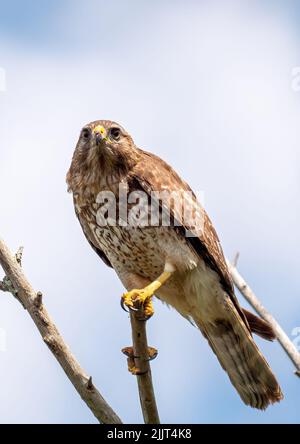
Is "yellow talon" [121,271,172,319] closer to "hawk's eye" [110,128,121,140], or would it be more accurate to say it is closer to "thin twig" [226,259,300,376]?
"thin twig" [226,259,300,376]

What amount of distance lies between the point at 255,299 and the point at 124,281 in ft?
3.40

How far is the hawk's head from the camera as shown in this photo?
257 inches

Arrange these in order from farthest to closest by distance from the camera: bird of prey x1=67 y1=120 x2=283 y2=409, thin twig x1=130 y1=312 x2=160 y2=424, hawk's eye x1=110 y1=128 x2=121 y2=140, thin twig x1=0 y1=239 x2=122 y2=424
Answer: hawk's eye x1=110 y1=128 x2=121 y2=140
bird of prey x1=67 y1=120 x2=283 y2=409
thin twig x1=130 y1=312 x2=160 y2=424
thin twig x1=0 y1=239 x2=122 y2=424

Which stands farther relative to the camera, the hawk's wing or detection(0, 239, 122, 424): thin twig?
the hawk's wing

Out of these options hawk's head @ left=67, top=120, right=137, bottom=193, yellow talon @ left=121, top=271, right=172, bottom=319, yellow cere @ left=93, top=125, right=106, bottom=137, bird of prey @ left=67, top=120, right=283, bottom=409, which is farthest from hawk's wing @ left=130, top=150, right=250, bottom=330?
yellow talon @ left=121, top=271, right=172, bottom=319

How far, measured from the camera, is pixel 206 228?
656 cm

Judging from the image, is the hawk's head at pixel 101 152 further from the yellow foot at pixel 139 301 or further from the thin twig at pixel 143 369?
the thin twig at pixel 143 369

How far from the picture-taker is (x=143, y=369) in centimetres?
539

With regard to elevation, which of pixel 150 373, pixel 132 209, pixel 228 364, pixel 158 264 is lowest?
pixel 228 364

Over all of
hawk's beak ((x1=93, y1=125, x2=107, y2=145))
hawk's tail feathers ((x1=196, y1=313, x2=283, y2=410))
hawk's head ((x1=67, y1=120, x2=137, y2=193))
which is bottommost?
hawk's tail feathers ((x1=196, y1=313, x2=283, y2=410))

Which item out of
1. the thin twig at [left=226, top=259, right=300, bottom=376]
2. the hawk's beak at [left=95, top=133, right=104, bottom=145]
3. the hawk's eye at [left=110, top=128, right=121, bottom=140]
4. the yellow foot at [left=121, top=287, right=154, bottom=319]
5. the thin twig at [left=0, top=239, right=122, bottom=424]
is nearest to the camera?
the thin twig at [left=0, top=239, right=122, bottom=424]

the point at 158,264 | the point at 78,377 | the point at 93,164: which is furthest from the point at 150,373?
the point at 93,164

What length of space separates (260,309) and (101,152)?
174 centimetres

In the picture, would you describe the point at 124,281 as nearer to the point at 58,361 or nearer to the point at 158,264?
the point at 158,264
